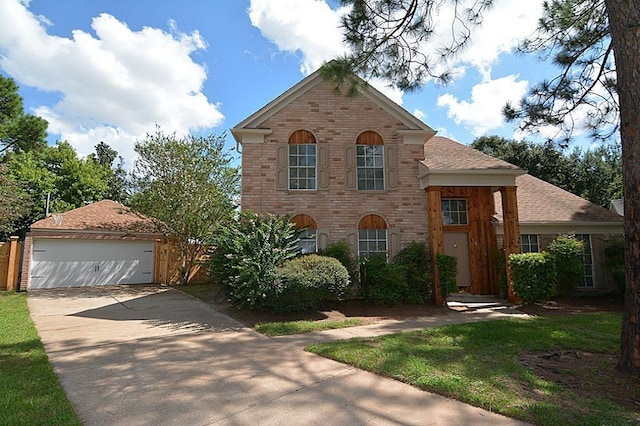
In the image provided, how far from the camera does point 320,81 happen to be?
11.9 meters

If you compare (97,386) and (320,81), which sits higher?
(320,81)

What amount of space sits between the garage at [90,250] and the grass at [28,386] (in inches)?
383

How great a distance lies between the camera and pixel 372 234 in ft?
37.3

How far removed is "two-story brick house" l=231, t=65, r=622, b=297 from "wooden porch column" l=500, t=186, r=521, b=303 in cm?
3

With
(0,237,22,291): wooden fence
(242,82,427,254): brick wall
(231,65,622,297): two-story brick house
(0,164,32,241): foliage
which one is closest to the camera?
(231,65,622,297): two-story brick house

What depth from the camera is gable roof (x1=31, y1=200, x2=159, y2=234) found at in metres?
15.9

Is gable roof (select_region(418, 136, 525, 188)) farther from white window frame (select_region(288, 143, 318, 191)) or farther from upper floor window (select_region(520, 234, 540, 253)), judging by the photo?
white window frame (select_region(288, 143, 318, 191))

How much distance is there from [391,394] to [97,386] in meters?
3.36

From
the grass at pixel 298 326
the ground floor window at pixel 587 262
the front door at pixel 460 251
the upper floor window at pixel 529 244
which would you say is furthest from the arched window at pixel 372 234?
the ground floor window at pixel 587 262

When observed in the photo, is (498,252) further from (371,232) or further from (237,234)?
(237,234)

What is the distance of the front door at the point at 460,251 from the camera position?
12391 mm

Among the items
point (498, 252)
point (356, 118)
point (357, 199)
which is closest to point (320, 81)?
point (356, 118)

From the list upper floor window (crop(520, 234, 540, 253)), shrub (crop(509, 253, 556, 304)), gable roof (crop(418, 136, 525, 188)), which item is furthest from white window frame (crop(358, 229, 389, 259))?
upper floor window (crop(520, 234, 540, 253))

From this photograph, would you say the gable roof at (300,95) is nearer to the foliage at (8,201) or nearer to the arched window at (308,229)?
the arched window at (308,229)
